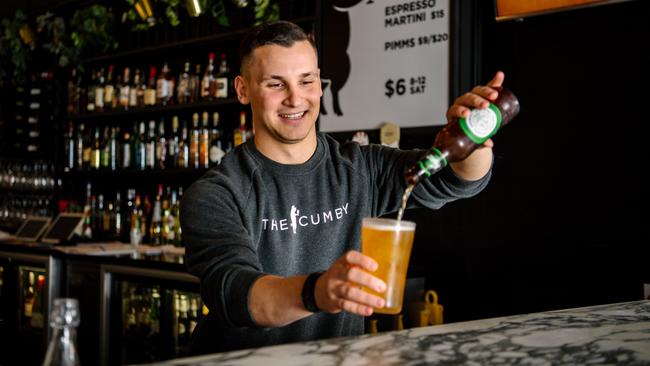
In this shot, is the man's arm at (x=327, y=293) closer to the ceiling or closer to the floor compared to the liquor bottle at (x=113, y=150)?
closer to the floor

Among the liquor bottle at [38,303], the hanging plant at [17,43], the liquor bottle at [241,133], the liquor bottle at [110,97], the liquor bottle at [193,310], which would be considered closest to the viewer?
the liquor bottle at [193,310]

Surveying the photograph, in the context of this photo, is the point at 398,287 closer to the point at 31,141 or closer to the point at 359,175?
the point at 359,175

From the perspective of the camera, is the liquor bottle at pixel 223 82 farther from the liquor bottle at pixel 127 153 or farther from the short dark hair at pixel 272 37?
the short dark hair at pixel 272 37

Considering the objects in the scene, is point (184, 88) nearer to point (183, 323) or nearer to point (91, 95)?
point (91, 95)

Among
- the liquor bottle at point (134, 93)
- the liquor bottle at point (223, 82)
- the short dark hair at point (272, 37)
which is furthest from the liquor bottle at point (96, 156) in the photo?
the short dark hair at point (272, 37)

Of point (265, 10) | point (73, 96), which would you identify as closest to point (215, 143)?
point (265, 10)

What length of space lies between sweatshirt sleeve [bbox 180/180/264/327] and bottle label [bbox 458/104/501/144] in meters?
0.49

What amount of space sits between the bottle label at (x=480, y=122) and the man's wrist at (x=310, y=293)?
0.42m

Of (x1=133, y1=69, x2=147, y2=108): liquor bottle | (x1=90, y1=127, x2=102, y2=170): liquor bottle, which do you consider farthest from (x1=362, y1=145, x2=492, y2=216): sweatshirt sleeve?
(x1=90, y1=127, x2=102, y2=170): liquor bottle

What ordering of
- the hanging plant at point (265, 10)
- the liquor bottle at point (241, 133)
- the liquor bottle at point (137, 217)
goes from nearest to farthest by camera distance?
the hanging plant at point (265, 10) → the liquor bottle at point (241, 133) → the liquor bottle at point (137, 217)

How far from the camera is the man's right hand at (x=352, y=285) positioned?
3.81 ft

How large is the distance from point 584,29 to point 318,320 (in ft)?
6.00

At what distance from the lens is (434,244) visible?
11.3 ft

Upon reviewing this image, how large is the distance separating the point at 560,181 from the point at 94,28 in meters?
3.54
